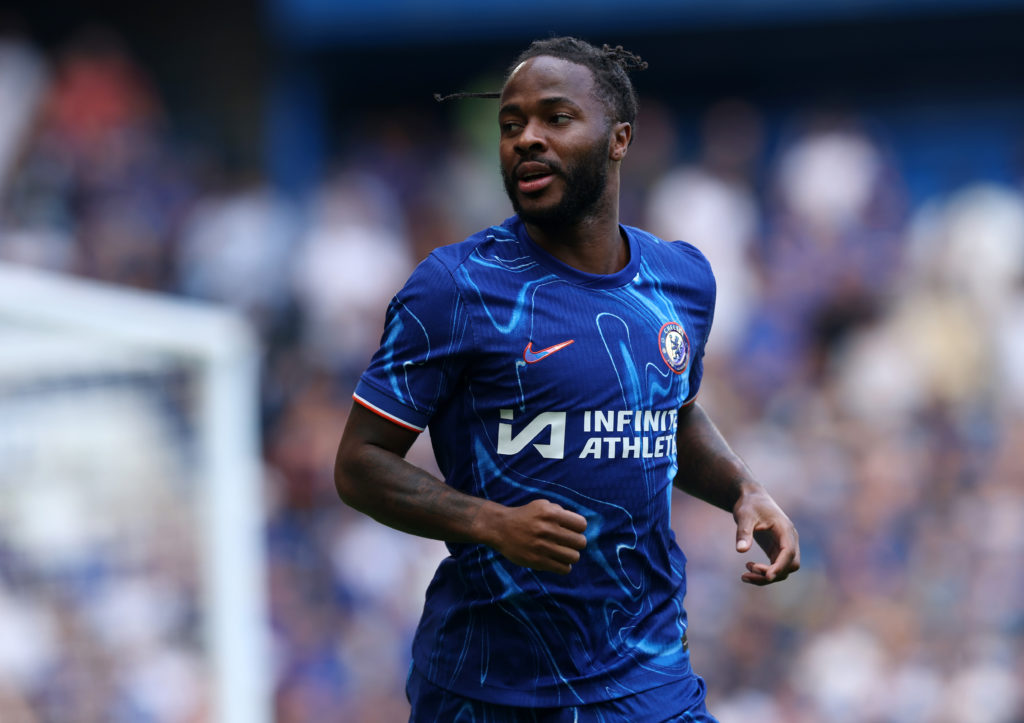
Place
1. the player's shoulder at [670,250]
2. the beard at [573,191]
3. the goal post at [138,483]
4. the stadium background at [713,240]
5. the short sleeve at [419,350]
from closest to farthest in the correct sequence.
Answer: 1. the short sleeve at [419,350]
2. the beard at [573,191]
3. the player's shoulder at [670,250]
4. the goal post at [138,483]
5. the stadium background at [713,240]

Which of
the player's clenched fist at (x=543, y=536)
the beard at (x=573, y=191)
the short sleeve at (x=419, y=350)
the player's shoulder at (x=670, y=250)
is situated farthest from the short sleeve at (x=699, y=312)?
the player's clenched fist at (x=543, y=536)

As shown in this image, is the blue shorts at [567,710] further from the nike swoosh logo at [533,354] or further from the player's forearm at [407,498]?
the nike swoosh logo at [533,354]

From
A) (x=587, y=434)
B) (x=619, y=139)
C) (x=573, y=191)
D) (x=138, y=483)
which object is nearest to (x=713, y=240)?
(x=138, y=483)

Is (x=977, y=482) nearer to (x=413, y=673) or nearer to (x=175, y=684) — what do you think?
(x=175, y=684)

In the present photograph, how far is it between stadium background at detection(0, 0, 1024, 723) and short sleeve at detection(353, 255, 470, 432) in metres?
5.98

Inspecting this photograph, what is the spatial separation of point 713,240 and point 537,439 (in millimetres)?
7577

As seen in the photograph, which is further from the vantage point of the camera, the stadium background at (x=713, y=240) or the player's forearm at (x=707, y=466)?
the stadium background at (x=713, y=240)

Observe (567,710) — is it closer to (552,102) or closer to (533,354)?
(533,354)

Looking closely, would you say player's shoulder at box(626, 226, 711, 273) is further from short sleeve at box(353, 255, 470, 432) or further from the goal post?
the goal post

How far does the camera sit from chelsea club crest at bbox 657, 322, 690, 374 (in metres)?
→ 3.21

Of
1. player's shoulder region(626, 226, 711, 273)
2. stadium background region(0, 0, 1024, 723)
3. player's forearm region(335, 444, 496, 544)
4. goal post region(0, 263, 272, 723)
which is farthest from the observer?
stadium background region(0, 0, 1024, 723)

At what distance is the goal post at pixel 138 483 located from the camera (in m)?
5.85

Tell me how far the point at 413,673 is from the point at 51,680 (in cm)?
337

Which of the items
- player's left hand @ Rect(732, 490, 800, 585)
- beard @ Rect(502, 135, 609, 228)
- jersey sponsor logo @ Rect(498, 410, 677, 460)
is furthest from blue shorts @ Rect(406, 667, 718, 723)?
beard @ Rect(502, 135, 609, 228)
